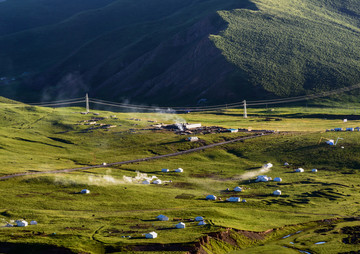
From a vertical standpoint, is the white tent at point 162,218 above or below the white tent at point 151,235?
below

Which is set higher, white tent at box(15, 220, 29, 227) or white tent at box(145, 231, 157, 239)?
white tent at box(145, 231, 157, 239)

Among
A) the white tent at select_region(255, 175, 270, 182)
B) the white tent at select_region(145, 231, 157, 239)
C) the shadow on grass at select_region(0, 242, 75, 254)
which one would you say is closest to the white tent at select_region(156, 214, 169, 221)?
the white tent at select_region(145, 231, 157, 239)

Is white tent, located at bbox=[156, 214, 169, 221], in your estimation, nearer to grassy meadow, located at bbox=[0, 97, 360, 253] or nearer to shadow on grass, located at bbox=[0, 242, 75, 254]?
grassy meadow, located at bbox=[0, 97, 360, 253]

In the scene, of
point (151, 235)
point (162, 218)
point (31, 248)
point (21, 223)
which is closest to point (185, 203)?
point (162, 218)

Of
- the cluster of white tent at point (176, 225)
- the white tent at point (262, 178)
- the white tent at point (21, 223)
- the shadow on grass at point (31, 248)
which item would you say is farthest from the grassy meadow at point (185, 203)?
the white tent at point (21, 223)

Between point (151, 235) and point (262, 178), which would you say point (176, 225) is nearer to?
point (151, 235)

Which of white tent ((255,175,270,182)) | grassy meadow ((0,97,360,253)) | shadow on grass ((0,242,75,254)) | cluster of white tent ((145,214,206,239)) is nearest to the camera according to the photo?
shadow on grass ((0,242,75,254))

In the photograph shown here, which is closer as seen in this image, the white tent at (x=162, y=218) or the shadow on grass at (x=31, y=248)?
the shadow on grass at (x=31, y=248)

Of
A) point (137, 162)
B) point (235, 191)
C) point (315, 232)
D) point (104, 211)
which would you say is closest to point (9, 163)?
point (137, 162)

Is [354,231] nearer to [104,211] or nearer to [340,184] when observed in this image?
[340,184]

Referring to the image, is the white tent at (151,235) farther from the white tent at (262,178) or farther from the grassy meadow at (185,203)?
the white tent at (262,178)

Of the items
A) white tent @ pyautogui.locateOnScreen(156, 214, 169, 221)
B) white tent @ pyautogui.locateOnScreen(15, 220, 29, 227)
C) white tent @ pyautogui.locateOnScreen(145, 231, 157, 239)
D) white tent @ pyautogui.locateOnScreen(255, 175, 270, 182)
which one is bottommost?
white tent @ pyautogui.locateOnScreen(255, 175, 270, 182)
